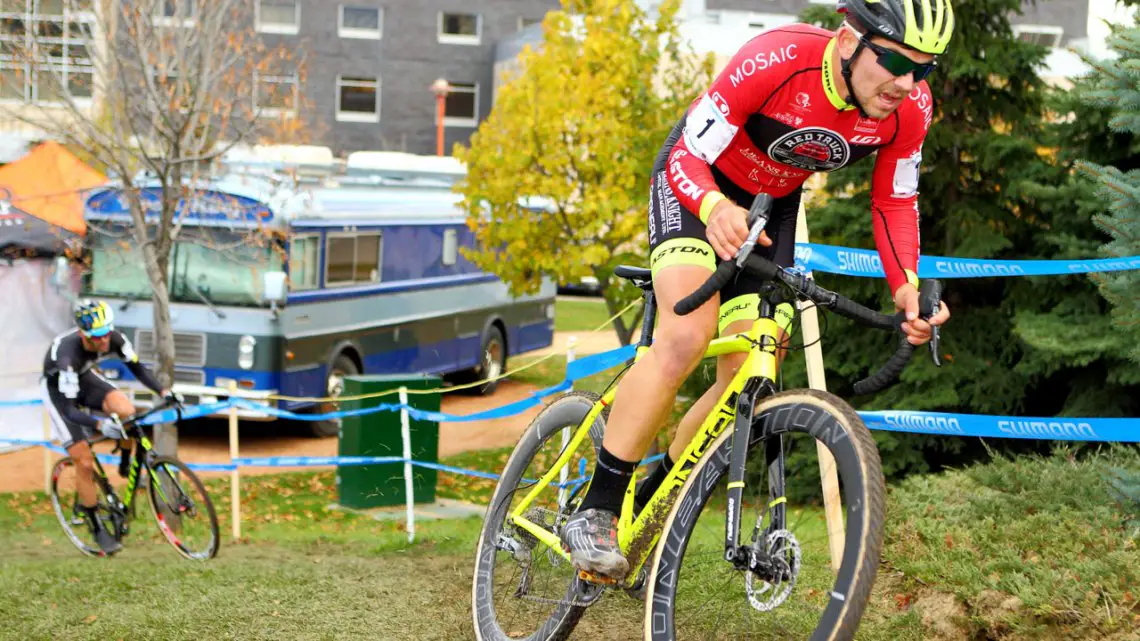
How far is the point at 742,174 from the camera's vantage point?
4020 mm

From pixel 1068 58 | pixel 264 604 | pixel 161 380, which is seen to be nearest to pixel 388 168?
pixel 161 380

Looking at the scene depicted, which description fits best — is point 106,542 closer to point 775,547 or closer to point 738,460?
point 738,460

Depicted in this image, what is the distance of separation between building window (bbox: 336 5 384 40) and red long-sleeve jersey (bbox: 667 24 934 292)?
4431 cm

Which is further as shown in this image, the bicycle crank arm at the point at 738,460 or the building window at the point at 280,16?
the building window at the point at 280,16

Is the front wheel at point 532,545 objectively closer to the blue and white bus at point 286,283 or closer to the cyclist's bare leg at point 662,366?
the cyclist's bare leg at point 662,366

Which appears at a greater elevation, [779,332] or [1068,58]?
[1068,58]

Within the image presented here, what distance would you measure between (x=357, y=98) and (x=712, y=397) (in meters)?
44.5

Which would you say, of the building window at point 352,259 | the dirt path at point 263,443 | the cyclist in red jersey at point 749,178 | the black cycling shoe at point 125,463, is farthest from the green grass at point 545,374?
the cyclist in red jersey at point 749,178

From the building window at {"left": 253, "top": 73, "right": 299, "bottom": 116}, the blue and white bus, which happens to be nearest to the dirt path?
the blue and white bus

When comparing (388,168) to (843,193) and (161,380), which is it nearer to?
(161,380)

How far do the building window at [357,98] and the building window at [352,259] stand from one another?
92.9 feet

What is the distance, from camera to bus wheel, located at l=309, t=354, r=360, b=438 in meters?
17.6

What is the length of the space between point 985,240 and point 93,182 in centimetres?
1326

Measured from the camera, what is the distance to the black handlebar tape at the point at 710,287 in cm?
325
